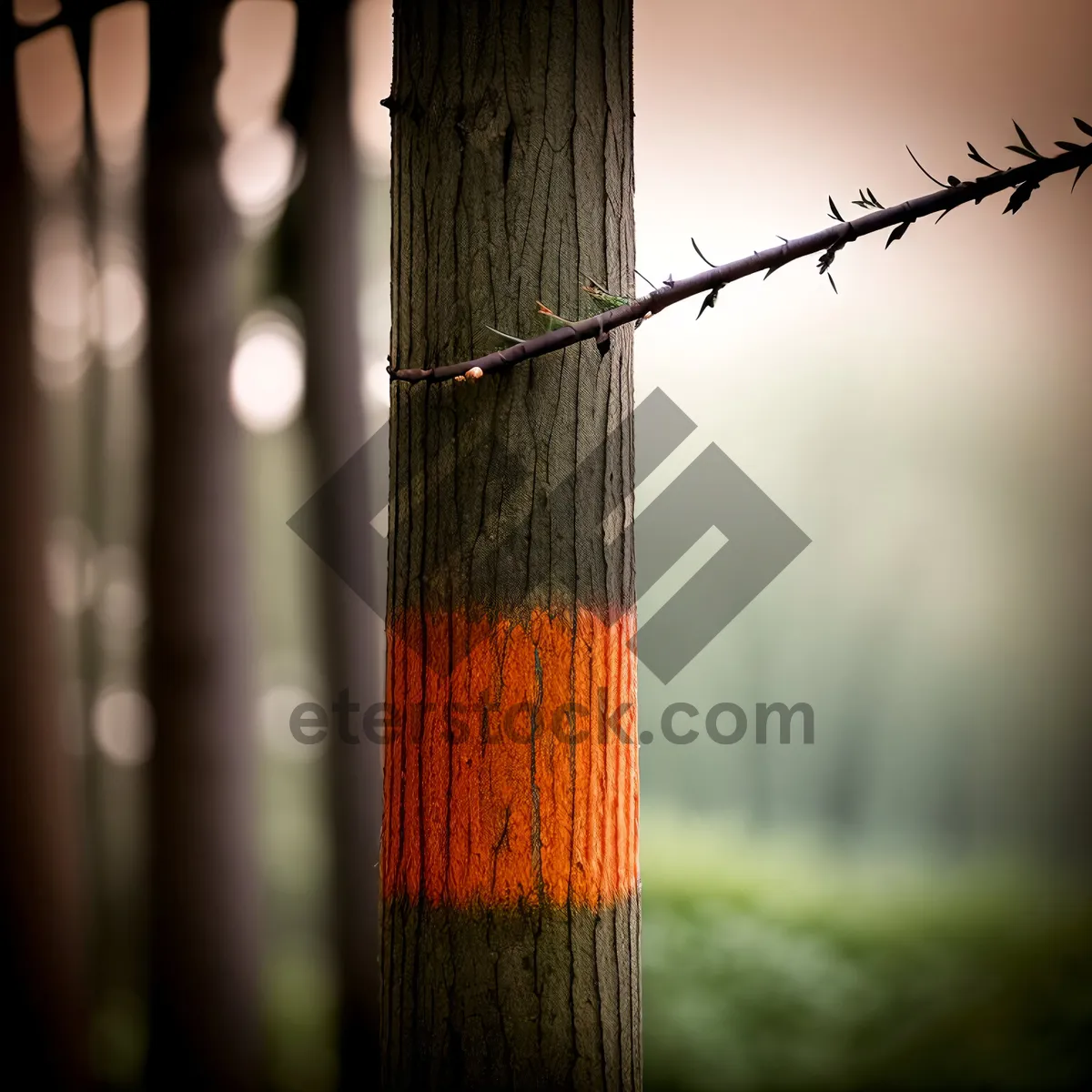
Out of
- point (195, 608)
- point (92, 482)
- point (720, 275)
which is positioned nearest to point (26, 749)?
point (195, 608)

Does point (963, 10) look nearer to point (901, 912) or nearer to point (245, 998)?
point (901, 912)

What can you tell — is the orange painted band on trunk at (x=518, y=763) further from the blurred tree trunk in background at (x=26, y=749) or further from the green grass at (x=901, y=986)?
the blurred tree trunk in background at (x=26, y=749)

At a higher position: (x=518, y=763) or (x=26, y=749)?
(x=518, y=763)

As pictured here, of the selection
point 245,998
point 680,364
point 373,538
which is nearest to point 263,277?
point 373,538

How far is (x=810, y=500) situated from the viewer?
216 cm

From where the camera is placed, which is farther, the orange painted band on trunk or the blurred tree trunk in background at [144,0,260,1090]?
the blurred tree trunk in background at [144,0,260,1090]

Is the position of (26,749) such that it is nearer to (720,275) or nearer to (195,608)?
(195,608)

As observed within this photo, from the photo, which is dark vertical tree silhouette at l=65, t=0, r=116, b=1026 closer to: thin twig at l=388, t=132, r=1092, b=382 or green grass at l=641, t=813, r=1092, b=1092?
green grass at l=641, t=813, r=1092, b=1092

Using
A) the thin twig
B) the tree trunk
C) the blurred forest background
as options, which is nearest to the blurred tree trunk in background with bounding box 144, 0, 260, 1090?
the blurred forest background

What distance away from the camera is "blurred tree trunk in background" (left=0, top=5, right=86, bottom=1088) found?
2.06m

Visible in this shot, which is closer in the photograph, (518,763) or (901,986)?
(518,763)

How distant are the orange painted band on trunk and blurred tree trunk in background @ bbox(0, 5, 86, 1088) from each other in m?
1.54

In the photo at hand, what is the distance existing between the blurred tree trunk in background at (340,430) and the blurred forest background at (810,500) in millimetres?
16

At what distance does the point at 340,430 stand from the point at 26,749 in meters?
0.96
